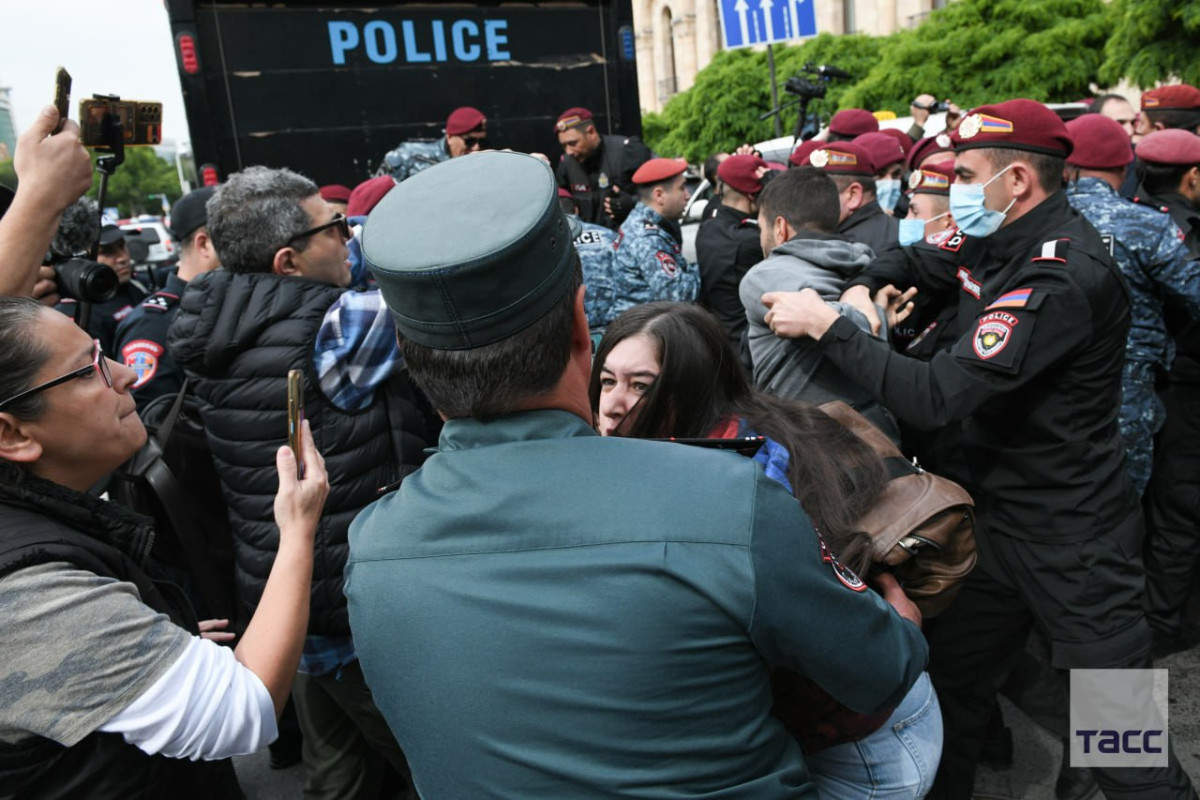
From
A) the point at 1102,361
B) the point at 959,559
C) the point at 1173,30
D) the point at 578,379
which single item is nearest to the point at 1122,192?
the point at 1102,361

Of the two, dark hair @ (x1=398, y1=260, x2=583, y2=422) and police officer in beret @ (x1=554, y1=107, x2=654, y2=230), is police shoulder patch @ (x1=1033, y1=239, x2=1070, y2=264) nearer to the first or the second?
dark hair @ (x1=398, y1=260, x2=583, y2=422)

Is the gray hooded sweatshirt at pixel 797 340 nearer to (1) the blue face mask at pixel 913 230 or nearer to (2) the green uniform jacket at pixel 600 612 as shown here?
(1) the blue face mask at pixel 913 230

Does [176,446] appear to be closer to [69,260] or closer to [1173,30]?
[69,260]

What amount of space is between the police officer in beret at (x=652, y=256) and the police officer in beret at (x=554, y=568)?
3.50 metres

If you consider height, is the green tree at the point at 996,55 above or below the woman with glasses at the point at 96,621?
above

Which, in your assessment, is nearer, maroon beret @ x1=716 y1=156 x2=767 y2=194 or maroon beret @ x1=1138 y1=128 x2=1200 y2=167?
maroon beret @ x1=1138 y1=128 x2=1200 y2=167

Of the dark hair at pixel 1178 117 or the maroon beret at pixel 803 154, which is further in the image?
the dark hair at pixel 1178 117

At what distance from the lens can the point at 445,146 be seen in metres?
5.56

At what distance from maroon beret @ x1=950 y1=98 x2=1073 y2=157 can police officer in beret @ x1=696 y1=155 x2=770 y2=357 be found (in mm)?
2251

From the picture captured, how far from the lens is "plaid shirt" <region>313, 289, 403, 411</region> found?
7.84 feet

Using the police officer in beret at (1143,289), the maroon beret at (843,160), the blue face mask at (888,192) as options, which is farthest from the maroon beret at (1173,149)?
the blue face mask at (888,192)

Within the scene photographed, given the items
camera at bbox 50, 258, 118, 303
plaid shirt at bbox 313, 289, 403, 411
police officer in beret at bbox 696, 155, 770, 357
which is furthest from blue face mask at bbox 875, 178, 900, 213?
camera at bbox 50, 258, 118, 303

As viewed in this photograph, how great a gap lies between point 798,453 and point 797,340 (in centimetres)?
106

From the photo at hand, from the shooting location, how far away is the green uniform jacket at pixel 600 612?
41.3 inches
